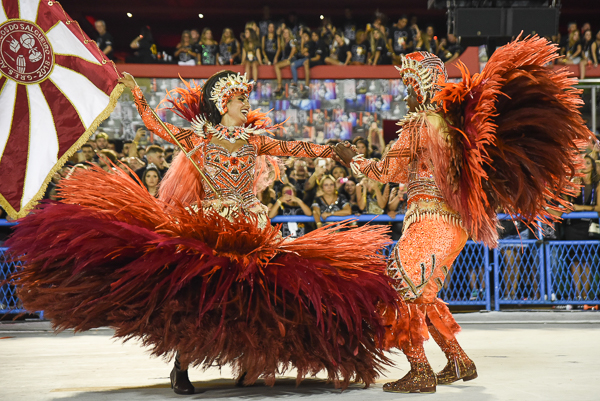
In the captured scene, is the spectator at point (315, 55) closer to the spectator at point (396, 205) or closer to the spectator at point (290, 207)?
the spectator at point (290, 207)

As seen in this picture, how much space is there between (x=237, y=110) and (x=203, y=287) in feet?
4.73

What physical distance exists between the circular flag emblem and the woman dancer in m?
2.57

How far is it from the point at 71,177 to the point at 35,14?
4.62 feet

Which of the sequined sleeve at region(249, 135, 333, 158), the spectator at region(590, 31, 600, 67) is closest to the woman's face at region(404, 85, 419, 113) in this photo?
the sequined sleeve at region(249, 135, 333, 158)

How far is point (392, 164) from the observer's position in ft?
12.7

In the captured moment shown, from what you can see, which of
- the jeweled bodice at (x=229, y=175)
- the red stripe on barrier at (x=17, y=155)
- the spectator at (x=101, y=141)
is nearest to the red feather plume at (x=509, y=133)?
the jeweled bodice at (x=229, y=175)

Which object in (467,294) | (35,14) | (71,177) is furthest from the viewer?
(467,294)

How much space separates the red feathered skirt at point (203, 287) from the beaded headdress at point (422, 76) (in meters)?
1.09

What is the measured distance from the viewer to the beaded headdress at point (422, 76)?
384cm

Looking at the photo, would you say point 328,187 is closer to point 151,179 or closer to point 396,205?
point 396,205

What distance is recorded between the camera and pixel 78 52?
443 centimetres

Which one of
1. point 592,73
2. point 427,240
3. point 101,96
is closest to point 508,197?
point 427,240

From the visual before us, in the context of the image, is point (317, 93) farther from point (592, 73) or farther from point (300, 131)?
point (592, 73)

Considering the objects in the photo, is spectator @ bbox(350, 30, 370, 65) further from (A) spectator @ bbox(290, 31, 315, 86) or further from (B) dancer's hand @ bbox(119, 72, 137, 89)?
(B) dancer's hand @ bbox(119, 72, 137, 89)
